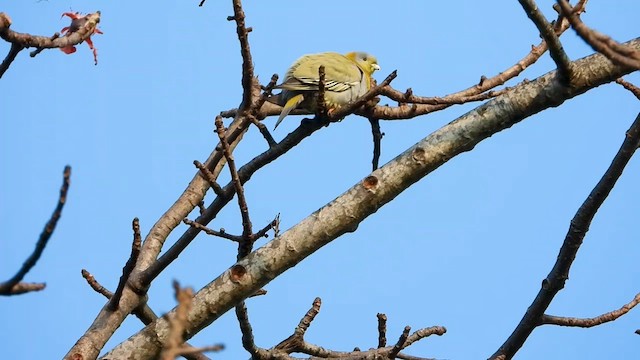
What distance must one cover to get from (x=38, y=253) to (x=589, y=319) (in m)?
→ 3.07

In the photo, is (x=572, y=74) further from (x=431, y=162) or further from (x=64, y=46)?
(x=64, y=46)

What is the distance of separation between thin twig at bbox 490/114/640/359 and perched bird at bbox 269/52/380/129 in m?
1.71

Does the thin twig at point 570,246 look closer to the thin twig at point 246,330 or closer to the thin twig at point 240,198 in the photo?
the thin twig at point 246,330

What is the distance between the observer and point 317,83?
5.41m

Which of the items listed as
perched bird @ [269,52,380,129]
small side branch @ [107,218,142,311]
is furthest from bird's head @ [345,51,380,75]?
small side branch @ [107,218,142,311]

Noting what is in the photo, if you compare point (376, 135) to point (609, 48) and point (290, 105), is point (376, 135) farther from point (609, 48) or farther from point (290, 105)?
point (609, 48)

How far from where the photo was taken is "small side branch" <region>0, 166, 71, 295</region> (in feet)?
5.24

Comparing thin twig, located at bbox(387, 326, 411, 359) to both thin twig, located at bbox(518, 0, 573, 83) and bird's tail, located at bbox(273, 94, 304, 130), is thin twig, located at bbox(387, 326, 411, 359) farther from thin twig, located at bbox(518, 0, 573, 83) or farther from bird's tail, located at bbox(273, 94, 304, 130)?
bird's tail, located at bbox(273, 94, 304, 130)

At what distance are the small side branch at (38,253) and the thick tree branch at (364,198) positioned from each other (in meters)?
1.62

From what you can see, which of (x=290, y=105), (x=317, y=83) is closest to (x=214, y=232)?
(x=290, y=105)

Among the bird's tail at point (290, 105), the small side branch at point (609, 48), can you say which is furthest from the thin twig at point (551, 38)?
the bird's tail at point (290, 105)

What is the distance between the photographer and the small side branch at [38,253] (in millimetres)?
1599

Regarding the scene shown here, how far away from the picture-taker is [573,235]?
12.6 ft

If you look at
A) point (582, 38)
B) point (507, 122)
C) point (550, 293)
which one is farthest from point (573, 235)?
point (582, 38)
